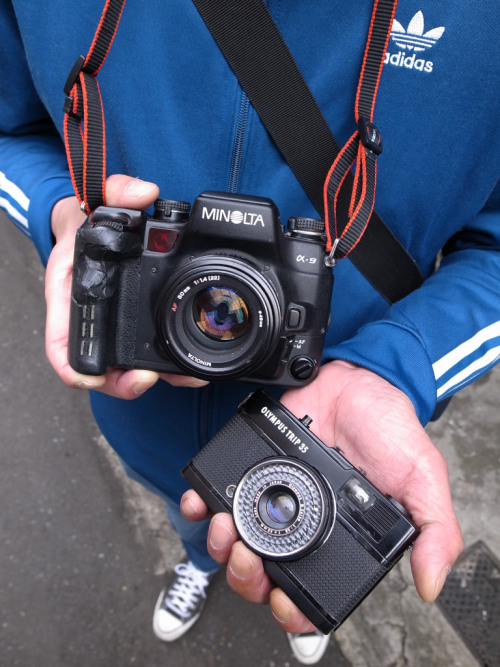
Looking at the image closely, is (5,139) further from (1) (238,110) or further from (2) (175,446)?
(2) (175,446)

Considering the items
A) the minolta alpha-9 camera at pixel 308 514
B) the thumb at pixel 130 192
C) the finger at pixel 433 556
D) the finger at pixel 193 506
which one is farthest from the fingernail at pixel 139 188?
the finger at pixel 433 556

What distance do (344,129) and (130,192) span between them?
1.50ft

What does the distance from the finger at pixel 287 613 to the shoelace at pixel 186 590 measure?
1178 millimetres

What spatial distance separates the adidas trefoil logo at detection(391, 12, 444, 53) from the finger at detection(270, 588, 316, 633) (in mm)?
1051

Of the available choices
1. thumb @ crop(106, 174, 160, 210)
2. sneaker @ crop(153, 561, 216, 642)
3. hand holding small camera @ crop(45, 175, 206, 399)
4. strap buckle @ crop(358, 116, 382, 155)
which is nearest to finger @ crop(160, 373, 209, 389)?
hand holding small camera @ crop(45, 175, 206, 399)

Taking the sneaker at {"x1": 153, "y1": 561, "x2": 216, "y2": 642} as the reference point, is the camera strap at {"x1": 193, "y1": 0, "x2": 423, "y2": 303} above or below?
above

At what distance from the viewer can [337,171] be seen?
1082 millimetres

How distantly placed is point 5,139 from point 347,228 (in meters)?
0.87

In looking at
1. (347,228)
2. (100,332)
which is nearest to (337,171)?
(347,228)

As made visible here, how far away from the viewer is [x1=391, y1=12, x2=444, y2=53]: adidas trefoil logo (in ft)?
3.17

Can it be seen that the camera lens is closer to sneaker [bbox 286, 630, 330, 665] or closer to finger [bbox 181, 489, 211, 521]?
finger [bbox 181, 489, 211, 521]

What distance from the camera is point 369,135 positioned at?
3.26 ft

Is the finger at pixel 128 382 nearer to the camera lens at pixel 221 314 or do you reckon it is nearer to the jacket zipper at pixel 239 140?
the camera lens at pixel 221 314

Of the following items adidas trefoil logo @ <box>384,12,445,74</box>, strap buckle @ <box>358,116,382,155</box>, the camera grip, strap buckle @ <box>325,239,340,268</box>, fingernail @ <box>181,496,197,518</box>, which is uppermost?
adidas trefoil logo @ <box>384,12,445,74</box>
